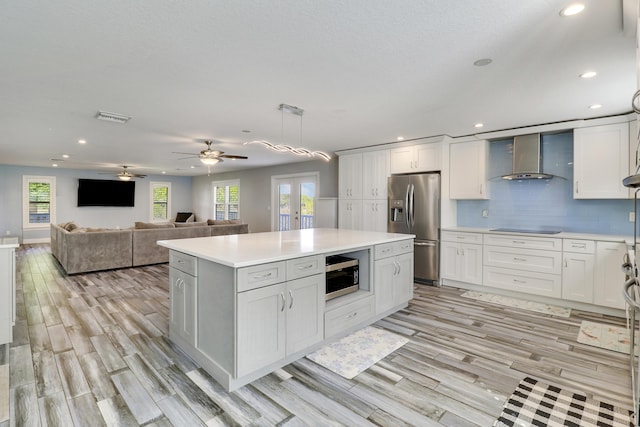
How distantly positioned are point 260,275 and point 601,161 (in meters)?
4.38

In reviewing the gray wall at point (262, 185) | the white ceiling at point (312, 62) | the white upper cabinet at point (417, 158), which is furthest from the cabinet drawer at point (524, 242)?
the gray wall at point (262, 185)

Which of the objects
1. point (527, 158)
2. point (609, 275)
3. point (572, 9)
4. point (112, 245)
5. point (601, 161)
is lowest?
point (609, 275)

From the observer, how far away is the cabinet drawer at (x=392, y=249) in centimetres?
335

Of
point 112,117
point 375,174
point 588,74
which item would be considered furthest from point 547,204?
point 112,117

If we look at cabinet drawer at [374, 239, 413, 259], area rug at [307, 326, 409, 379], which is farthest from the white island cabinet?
cabinet drawer at [374, 239, 413, 259]

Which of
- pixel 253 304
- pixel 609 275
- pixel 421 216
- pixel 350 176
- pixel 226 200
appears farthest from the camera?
pixel 226 200

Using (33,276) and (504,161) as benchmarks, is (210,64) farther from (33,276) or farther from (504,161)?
(33,276)

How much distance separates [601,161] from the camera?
391 cm

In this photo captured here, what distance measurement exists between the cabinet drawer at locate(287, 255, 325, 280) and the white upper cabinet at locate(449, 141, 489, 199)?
3285mm

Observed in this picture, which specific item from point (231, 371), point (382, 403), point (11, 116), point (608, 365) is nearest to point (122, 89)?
point (11, 116)

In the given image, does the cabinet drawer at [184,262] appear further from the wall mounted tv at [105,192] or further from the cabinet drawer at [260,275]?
the wall mounted tv at [105,192]

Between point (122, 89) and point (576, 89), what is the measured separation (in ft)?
14.1

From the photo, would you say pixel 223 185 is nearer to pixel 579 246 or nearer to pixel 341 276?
pixel 341 276

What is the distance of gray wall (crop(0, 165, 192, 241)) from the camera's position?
913cm
